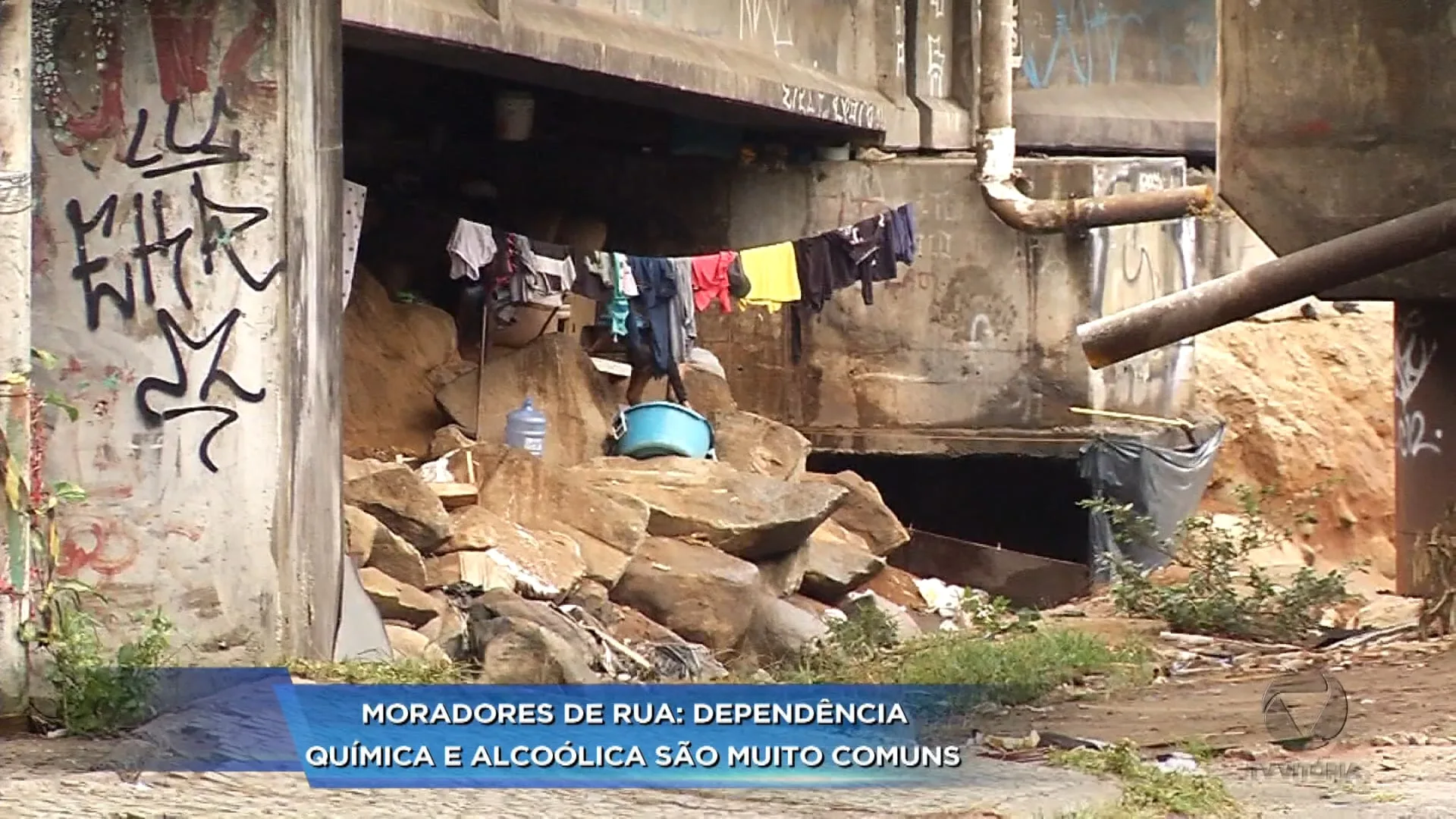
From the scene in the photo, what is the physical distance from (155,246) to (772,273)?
930cm

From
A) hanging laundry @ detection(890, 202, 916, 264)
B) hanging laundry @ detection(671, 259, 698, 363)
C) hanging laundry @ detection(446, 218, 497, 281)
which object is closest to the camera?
hanging laundry @ detection(446, 218, 497, 281)

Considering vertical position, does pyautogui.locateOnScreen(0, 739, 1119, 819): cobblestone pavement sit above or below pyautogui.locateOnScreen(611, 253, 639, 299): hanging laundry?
below

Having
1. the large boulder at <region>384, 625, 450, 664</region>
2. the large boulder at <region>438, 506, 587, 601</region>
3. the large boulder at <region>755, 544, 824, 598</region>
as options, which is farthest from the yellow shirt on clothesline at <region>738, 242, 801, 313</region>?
the large boulder at <region>384, 625, 450, 664</region>

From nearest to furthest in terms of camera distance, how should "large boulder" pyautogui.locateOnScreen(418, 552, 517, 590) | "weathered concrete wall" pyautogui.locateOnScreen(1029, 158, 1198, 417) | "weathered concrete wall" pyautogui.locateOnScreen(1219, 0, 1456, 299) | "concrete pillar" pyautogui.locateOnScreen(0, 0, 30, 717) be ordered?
"concrete pillar" pyautogui.locateOnScreen(0, 0, 30, 717) → "weathered concrete wall" pyautogui.locateOnScreen(1219, 0, 1456, 299) → "large boulder" pyautogui.locateOnScreen(418, 552, 517, 590) → "weathered concrete wall" pyautogui.locateOnScreen(1029, 158, 1198, 417)

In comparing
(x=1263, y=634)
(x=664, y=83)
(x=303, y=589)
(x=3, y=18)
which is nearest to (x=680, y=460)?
(x=664, y=83)

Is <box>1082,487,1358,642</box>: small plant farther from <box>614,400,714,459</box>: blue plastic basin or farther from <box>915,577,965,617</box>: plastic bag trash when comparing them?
<box>614,400,714,459</box>: blue plastic basin

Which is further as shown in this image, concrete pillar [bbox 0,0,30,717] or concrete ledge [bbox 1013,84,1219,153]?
concrete ledge [bbox 1013,84,1219,153]

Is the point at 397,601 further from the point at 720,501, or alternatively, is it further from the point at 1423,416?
the point at 1423,416

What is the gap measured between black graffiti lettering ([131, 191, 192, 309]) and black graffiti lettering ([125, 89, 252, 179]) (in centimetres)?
12

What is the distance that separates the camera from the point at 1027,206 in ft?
54.9

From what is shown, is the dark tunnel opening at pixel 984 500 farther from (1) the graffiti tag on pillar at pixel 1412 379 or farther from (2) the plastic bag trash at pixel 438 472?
(1) the graffiti tag on pillar at pixel 1412 379

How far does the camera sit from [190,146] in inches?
308

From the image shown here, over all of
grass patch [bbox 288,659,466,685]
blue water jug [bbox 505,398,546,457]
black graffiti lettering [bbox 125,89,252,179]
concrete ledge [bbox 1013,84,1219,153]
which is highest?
concrete ledge [bbox 1013,84,1219,153]

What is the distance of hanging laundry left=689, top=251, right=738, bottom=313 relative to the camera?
1611 centimetres
